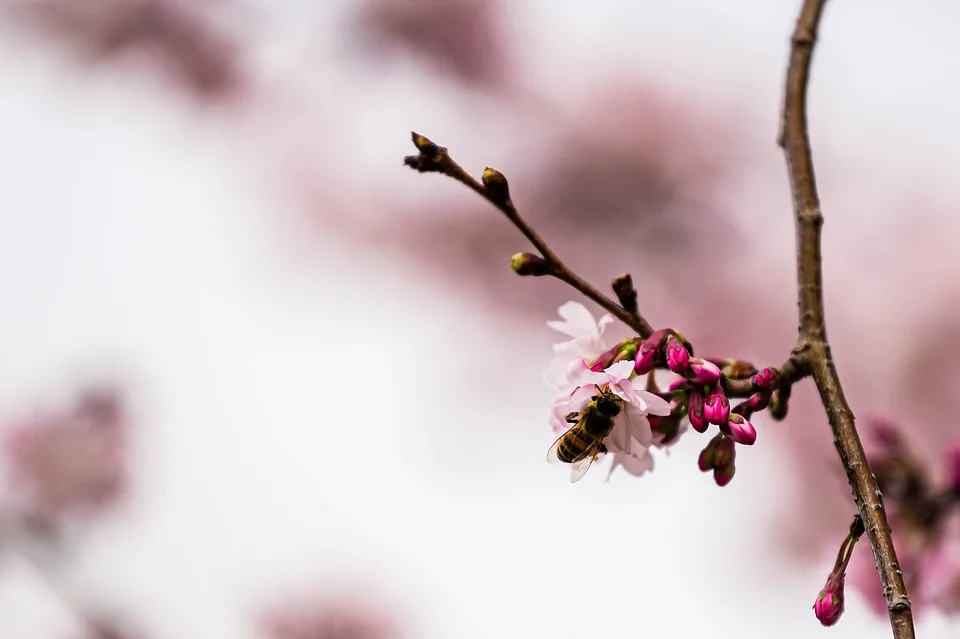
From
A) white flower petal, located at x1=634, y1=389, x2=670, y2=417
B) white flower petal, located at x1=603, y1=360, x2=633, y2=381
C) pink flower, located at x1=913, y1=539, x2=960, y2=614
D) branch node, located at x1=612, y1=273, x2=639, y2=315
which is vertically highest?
pink flower, located at x1=913, y1=539, x2=960, y2=614

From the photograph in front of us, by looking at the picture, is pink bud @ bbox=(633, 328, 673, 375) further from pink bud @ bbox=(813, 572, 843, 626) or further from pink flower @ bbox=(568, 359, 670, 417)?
pink bud @ bbox=(813, 572, 843, 626)

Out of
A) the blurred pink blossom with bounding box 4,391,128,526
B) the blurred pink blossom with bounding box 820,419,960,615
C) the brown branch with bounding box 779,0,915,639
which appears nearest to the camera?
the brown branch with bounding box 779,0,915,639

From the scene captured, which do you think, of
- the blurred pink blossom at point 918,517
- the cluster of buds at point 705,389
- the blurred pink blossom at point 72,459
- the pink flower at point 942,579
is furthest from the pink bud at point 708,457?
the blurred pink blossom at point 72,459

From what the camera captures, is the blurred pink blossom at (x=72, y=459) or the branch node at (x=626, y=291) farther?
the blurred pink blossom at (x=72, y=459)

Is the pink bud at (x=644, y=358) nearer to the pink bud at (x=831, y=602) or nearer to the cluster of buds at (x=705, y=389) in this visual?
the cluster of buds at (x=705, y=389)

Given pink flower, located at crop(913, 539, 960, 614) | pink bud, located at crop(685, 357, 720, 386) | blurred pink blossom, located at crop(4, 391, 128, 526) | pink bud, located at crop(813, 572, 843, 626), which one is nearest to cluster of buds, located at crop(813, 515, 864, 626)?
pink bud, located at crop(813, 572, 843, 626)

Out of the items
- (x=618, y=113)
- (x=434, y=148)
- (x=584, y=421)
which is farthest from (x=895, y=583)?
(x=618, y=113)

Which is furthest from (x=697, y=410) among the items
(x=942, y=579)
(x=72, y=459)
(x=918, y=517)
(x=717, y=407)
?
(x=72, y=459)
